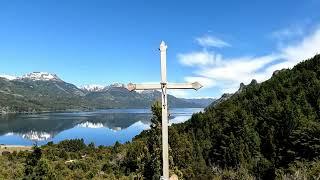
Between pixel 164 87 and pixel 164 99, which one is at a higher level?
pixel 164 87

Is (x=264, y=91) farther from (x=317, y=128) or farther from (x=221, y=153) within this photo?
(x=317, y=128)

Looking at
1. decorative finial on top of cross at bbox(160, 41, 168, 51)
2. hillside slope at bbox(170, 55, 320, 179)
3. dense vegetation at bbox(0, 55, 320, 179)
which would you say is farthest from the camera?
hillside slope at bbox(170, 55, 320, 179)

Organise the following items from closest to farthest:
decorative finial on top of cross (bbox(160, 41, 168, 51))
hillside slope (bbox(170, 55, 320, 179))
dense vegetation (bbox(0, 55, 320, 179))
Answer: decorative finial on top of cross (bbox(160, 41, 168, 51)) → dense vegetation (bbox(0, 55, 320, 179)) → hillside slope (bbox(170, 55, 320, 179))

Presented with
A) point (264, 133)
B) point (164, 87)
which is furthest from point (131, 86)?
point (264, 133)

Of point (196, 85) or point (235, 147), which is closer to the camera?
point (196, 85)

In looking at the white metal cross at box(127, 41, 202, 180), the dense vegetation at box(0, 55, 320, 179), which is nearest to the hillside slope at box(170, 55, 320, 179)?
the dense vegetation at box(0, 55, 320, 179)

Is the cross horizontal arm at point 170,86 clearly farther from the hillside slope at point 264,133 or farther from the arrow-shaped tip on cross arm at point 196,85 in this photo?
the hillside slope at point 264,133

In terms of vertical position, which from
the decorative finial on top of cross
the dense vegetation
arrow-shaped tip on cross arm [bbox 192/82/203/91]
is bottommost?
the dense vegetation

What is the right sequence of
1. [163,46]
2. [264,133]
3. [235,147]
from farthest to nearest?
[264,133] → [235,147] → [163,46]

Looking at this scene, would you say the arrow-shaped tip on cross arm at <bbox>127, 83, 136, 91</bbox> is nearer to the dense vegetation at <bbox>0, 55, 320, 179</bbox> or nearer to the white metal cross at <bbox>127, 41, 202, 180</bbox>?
the white metal cross at <bbox>127, 41, 202, 180</bbox>

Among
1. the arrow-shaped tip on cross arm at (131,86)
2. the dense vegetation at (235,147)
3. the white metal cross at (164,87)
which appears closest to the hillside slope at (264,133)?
the dense vegetation at (235,147)

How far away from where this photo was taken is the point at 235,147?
205 feet

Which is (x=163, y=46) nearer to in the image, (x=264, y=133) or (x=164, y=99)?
(x=164, y=99)

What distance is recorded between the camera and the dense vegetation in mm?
42031
